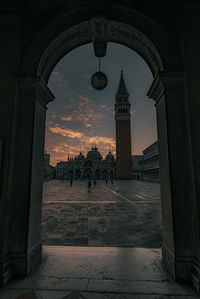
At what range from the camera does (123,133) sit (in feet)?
188

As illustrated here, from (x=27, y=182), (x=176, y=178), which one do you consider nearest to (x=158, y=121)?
(x=176, y=178)

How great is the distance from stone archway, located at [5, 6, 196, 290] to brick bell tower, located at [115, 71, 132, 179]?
51918 mm

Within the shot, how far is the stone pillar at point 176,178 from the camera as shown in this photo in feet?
7.97

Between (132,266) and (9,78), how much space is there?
397 cm

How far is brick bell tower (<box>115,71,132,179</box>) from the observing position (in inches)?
2136

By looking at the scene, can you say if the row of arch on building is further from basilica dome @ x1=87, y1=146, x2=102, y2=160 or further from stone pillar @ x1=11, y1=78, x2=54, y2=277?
stone pillar @ x1=11, y1=78, x2=54, y2=277

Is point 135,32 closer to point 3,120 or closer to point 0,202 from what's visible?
point 3,120

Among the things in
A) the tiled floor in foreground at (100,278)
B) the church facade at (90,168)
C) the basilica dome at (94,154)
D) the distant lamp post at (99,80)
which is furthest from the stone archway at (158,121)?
the basilica dome at (94,154)

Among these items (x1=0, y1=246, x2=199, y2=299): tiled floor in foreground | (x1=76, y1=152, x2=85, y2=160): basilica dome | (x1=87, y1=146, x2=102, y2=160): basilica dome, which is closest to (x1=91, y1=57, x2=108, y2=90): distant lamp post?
(x1=0, y1=246, x2=199, y2=299): tiled floor in foreground

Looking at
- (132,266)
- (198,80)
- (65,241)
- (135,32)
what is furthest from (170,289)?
(135,32)

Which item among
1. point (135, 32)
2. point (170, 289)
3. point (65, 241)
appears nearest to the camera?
point (170, 289)

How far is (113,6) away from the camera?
2979mm

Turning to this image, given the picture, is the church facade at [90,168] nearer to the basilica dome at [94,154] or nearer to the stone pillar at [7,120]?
the basilica dome at [94,154]

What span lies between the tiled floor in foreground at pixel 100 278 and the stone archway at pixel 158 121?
250 millimetres
